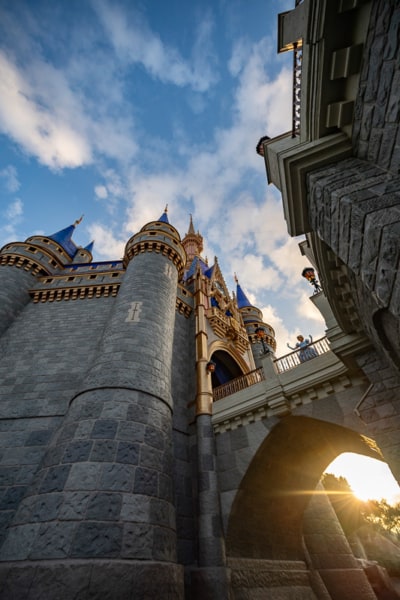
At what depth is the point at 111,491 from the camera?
4.60 metres

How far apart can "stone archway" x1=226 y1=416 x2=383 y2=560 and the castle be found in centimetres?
6

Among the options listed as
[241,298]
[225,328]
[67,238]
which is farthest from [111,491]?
[241,298]

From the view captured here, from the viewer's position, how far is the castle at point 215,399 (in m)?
3.17

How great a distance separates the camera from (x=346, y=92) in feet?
11.6

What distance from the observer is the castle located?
3166 millimetres

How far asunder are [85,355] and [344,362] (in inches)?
321

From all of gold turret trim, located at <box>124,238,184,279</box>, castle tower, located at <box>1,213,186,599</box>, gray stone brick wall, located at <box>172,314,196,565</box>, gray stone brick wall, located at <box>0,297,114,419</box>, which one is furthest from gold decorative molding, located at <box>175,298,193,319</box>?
castle tower, located at <box>1,213,186,599</box>

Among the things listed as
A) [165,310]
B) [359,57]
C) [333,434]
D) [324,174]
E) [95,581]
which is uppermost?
[165,310]

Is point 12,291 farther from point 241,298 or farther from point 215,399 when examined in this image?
point 241,298

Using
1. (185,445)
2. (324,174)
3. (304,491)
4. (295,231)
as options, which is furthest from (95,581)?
(304,491)

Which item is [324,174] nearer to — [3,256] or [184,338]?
[184,338]

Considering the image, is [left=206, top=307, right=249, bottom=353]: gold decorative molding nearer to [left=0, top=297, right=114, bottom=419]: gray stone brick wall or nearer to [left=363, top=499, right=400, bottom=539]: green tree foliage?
[left=0, top=297, right=114, bottom=419]: gray stone brick wall

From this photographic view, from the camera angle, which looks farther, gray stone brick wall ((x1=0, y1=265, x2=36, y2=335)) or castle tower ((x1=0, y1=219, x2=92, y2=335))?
castle tower ((x1=0, y1=219, x2=92, y2=335))

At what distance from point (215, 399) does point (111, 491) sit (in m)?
5.62
